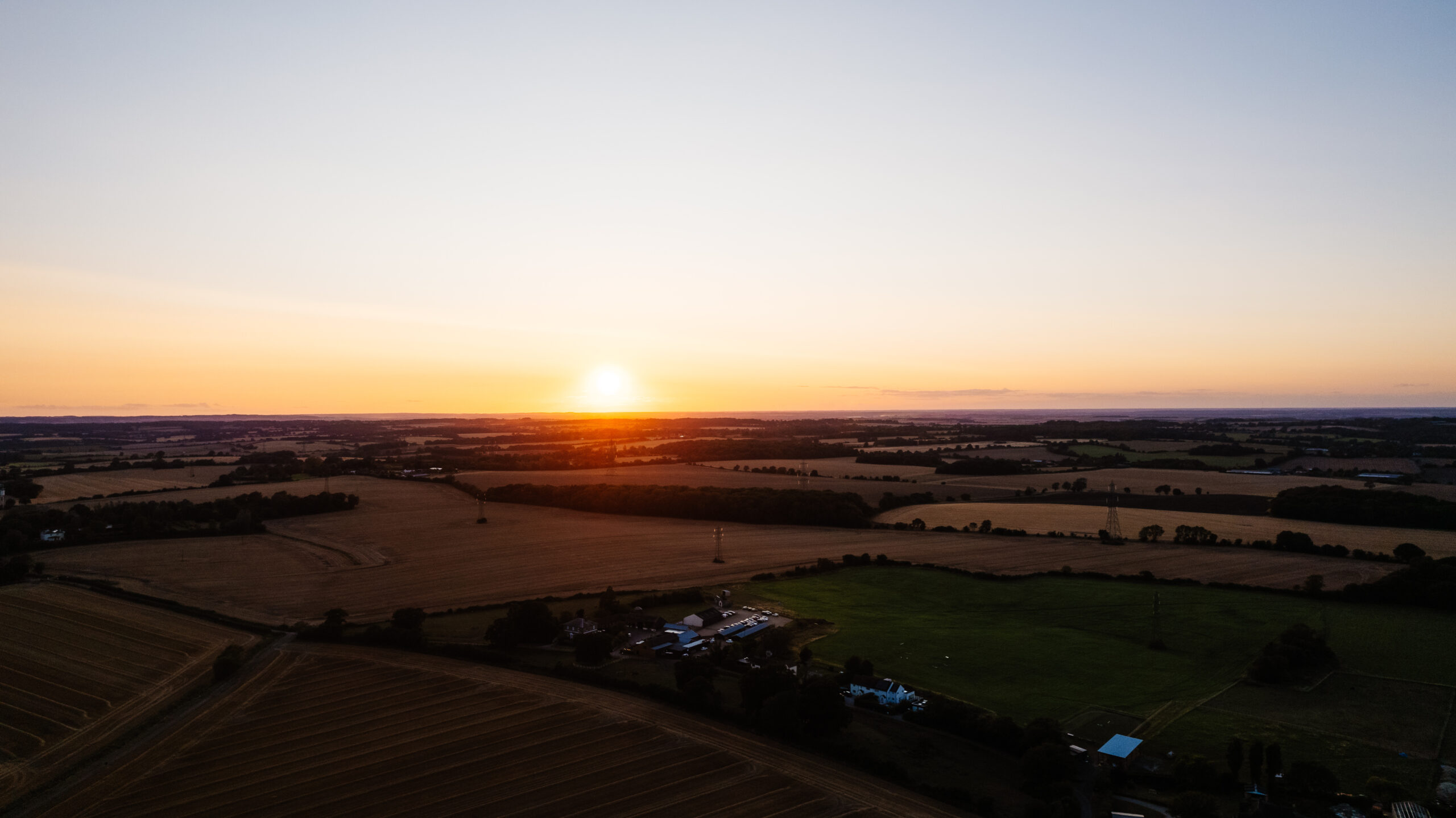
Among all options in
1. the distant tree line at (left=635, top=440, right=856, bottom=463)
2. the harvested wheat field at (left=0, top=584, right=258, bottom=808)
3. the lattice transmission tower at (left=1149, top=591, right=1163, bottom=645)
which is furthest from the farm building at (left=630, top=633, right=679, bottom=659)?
the distant tree line at (left=635, top=440, right=856, bottom=463)

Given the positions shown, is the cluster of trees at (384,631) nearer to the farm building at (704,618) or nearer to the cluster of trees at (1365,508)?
the farm building at (704,618)

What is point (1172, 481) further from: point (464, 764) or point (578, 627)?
point (464, 764)

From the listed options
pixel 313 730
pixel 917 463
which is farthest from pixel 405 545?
pixel 917 463

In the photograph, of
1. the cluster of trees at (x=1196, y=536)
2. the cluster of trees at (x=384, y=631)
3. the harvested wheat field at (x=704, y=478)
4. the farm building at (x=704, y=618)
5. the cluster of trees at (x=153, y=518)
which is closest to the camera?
the cluster of trees at (x=384, y=631)

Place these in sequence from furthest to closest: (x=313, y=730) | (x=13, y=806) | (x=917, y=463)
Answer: (x=917, y=463), (x=313, y=730), (x=13, y=806)

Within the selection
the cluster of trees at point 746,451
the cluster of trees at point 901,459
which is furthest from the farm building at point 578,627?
the cluster of trees at point 746,451

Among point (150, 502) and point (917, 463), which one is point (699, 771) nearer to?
point (150, 502)
